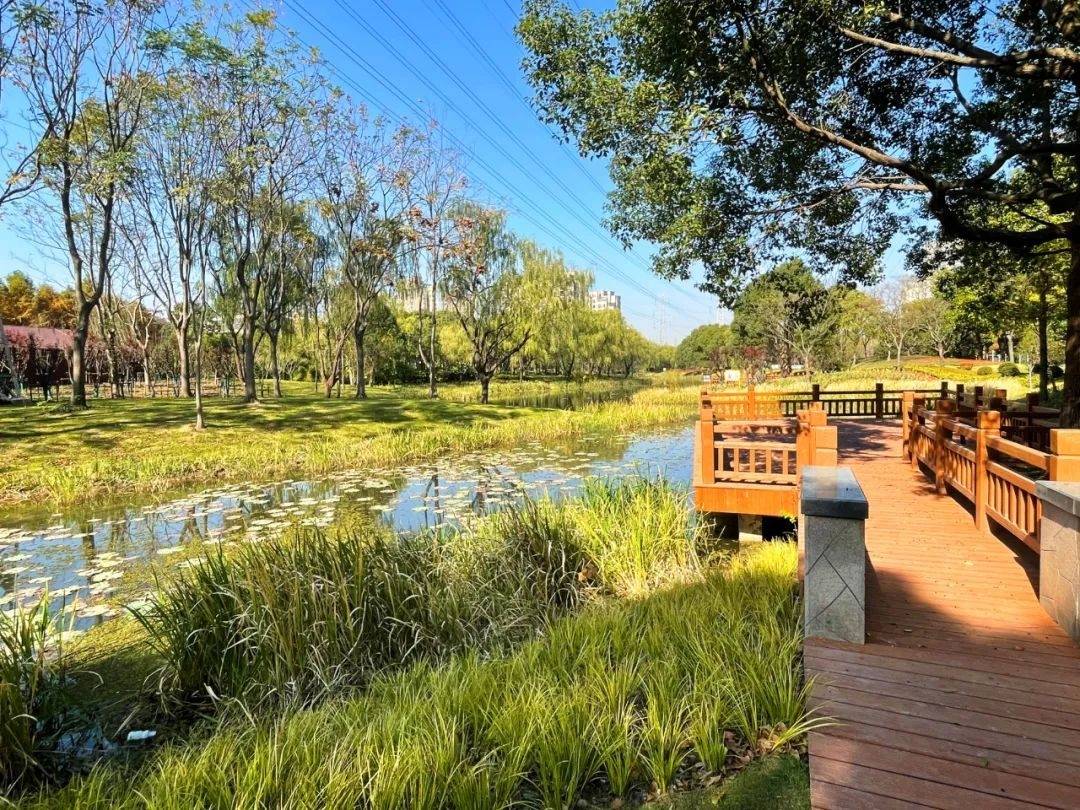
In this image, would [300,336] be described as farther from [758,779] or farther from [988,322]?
[758,779]

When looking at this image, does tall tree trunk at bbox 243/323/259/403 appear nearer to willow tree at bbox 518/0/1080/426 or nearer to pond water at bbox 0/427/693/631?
pond water at bbox 0/427/693/631

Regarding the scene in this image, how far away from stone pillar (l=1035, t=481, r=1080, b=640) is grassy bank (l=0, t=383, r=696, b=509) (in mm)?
13139

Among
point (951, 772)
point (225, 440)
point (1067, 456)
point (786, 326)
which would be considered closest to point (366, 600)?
point (951, 772)

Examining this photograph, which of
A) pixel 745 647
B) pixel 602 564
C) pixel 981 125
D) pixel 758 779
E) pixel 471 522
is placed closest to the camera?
pixel 758 779

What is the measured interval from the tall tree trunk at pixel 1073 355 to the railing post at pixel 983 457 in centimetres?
320

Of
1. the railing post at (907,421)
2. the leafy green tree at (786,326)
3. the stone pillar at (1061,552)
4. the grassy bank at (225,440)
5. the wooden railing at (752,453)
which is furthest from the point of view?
the leafy green tree at (786,326)

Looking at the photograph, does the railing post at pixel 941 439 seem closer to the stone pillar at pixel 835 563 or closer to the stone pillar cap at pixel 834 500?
the stone pillar cap at pixel 834 500

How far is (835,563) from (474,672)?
231 cm

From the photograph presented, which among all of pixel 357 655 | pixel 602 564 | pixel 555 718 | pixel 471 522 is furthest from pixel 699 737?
pixel 471 522

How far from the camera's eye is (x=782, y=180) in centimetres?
912

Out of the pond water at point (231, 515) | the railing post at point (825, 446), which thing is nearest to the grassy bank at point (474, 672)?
the railing post at point (825, 446)

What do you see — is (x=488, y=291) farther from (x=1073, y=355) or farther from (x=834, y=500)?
(x=834, y=500)

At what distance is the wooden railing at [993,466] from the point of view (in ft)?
12.3

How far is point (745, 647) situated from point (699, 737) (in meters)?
0.88
